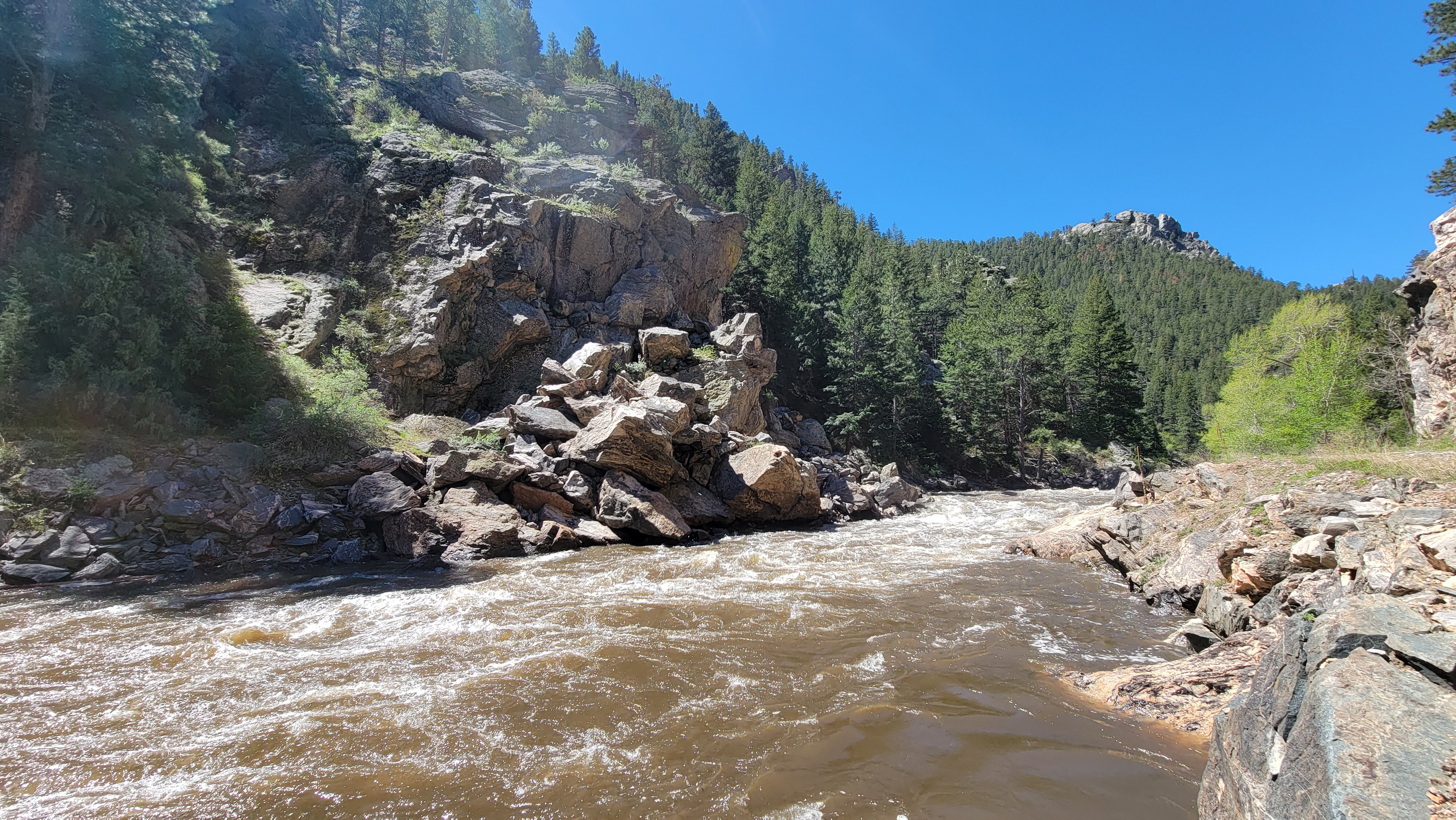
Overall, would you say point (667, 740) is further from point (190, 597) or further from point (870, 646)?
point (190, 597)

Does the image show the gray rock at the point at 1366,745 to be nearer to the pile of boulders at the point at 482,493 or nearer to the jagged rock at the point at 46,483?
the pile of boulders at the point at 482,493

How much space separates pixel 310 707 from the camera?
552 centimetres

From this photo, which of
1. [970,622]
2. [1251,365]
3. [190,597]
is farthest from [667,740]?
[1251,365]

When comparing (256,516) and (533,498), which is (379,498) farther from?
(533,498)

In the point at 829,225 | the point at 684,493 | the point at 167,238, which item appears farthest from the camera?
the point at 829,225

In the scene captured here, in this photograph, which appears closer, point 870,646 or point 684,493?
point 870,646

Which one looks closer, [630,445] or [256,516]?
[256,516]

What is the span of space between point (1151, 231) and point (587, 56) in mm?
180454

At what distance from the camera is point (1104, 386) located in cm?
4019

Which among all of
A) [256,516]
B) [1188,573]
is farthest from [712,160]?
[1188,573]

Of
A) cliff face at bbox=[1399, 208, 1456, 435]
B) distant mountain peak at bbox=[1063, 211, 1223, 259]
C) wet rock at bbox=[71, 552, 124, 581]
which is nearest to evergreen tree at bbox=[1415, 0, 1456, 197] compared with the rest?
cliff face at bbox=[1399, 208, 1456, 435]

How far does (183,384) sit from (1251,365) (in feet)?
149

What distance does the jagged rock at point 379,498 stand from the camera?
43.5ft

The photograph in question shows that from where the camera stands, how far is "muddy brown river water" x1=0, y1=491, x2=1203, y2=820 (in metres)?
4.17
